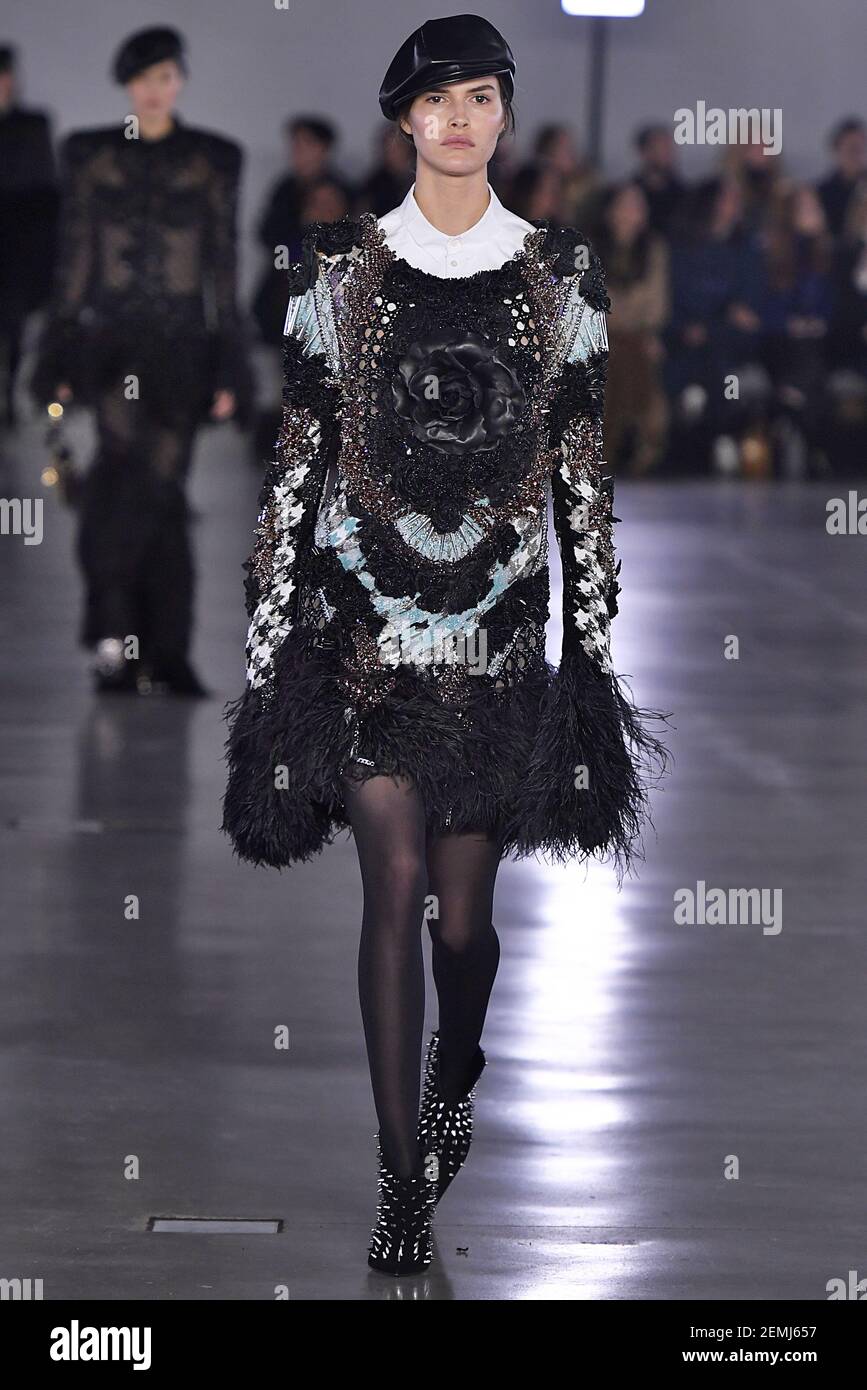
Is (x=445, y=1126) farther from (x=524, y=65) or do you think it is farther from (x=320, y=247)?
(x=524, y=65)

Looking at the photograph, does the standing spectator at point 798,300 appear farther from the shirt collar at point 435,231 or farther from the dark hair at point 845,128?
the shirt collar at point 435,231

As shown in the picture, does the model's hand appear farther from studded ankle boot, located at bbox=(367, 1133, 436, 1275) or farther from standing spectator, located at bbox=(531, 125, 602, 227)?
standing spectator, located at bbox=(531, 125, 602, 227)

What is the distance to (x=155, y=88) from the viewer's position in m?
8.29

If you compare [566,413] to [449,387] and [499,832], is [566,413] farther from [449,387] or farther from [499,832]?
[499,832]

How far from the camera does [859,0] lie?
19141 millimetres

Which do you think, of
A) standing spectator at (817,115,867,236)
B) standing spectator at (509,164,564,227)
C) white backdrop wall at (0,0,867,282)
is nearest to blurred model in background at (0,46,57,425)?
white backdrop wall at (0,0,867,282)

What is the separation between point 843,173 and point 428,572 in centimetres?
1462

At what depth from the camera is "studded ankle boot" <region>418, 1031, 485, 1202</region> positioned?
4.06 meters

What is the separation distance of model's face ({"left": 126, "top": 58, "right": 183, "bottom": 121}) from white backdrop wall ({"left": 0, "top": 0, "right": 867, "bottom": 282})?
1051 centimetres

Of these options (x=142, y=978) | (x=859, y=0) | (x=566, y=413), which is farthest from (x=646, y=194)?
(x=566, y=413)

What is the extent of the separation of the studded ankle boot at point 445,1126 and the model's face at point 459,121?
1.26m

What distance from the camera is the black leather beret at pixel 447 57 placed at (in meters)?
3.82

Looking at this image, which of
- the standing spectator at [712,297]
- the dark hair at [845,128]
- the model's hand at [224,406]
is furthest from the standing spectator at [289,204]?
the model's hand at [224,406]
